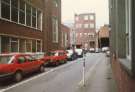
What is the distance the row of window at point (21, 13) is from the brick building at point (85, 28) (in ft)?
236

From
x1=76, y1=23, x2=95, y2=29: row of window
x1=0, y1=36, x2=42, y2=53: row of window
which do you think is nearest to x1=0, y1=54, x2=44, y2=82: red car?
x1=0, y1=36, x2=42, y2=53: row of window

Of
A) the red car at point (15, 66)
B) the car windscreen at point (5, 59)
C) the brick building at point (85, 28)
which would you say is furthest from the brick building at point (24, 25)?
the brick building at point (85, 28)

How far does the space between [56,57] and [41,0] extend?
1066 centimetres

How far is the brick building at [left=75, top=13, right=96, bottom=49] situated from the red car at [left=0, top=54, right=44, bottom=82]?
290 ft

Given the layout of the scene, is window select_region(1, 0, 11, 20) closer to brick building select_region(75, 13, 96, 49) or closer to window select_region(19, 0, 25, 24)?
window select_region(19, 0, 25, 24)

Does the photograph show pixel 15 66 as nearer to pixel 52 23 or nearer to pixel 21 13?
pixel 21 13

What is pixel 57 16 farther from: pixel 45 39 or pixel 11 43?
pixel 11 43

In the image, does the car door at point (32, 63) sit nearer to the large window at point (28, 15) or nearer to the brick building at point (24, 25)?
the brick building at point (24, 25)

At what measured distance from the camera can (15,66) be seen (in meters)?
15.0

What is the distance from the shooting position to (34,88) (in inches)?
496

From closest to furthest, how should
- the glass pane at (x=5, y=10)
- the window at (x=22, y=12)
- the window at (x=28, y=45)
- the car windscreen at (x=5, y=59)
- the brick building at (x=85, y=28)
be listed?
the car windscreen at (x=5, y=59) < the glass pane at (x=5, y=10) < the window at (x=22, y=12) < the window at (x=28, y=45) < the brick building at (x=85, y=28)

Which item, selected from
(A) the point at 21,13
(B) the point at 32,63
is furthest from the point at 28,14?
(B) the point at 32,63

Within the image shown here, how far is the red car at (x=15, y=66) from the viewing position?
14125 mm

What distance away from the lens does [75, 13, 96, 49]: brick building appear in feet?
350
